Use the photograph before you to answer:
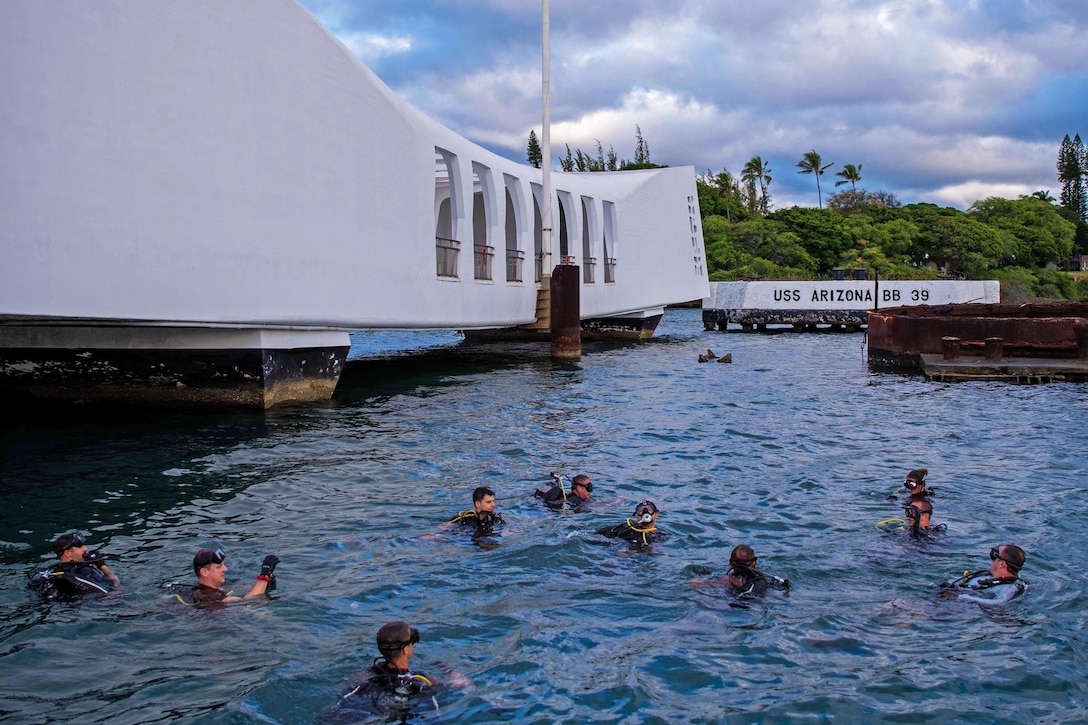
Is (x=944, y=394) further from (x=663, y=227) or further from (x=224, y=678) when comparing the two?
(x=663, y=227)

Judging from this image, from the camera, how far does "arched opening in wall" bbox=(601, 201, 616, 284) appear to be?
112 feet

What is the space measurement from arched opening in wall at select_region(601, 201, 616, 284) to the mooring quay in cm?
1305

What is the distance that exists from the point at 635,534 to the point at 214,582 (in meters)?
3.69

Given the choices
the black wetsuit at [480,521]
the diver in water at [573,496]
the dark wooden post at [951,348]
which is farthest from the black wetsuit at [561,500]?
the dark wooden post at [951,348]

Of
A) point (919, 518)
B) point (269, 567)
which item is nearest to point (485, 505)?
point (269, 567)

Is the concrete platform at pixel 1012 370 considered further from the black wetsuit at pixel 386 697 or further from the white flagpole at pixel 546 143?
the black wetsuit at pixel 386 697

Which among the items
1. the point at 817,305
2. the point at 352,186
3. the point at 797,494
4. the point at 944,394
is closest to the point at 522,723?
the point at 797,494

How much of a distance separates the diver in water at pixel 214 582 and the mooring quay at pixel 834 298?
40290mm

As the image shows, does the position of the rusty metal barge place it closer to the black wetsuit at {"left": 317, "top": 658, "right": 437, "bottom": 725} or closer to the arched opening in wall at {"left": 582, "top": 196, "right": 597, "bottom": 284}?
the arched opening in wall at {"left": 582, "top": 196, "right": 597, "bottom": 284}

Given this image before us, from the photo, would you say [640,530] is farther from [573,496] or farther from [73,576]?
[73,576]

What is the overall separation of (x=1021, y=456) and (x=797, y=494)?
4.29 metres

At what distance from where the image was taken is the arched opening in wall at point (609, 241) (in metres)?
34.0

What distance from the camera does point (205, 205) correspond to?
13922mm

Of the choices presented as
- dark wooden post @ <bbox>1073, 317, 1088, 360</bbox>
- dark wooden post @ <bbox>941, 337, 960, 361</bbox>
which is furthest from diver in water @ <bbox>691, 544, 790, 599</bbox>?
dark wooden post @ <bbox>1073, 317, 1088, 360</bbox>
